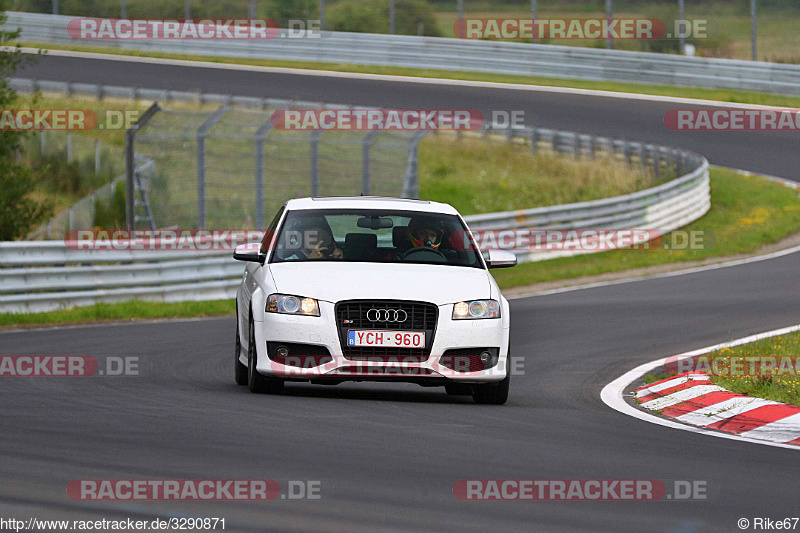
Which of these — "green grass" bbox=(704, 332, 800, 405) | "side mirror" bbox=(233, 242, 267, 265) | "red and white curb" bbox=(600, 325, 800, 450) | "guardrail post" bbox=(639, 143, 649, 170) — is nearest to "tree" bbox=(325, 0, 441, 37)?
"guardrail post" bbox=(639, 143, 649, 170)

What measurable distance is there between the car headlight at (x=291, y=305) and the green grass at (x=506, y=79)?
3049cm

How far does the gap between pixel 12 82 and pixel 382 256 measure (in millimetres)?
29704

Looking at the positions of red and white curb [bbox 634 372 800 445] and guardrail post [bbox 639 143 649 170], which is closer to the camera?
red and white curb [bbox 634 372 800 445]

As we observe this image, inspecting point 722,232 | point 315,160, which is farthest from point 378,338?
point 722,232

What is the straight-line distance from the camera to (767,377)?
10602 millimetres

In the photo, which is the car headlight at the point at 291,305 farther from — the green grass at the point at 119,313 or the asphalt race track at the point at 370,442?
the green grass at the point at 119,313

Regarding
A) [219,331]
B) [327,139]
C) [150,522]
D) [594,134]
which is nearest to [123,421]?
[150,522]

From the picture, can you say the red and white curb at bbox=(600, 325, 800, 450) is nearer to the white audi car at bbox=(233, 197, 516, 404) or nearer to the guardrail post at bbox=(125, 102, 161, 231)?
the white audi car at bbox=(233, 197, 516, 404)

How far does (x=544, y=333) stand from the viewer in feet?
52.0

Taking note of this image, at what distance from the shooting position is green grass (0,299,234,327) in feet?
55.5

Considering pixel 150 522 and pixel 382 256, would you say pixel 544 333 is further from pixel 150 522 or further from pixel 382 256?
pixel 150 522

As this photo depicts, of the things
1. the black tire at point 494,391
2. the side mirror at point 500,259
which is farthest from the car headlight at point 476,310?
the side mirror at point 500,259

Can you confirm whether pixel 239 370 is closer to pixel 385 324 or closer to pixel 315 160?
pixel 385 324

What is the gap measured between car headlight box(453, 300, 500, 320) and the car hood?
1.8 inches
